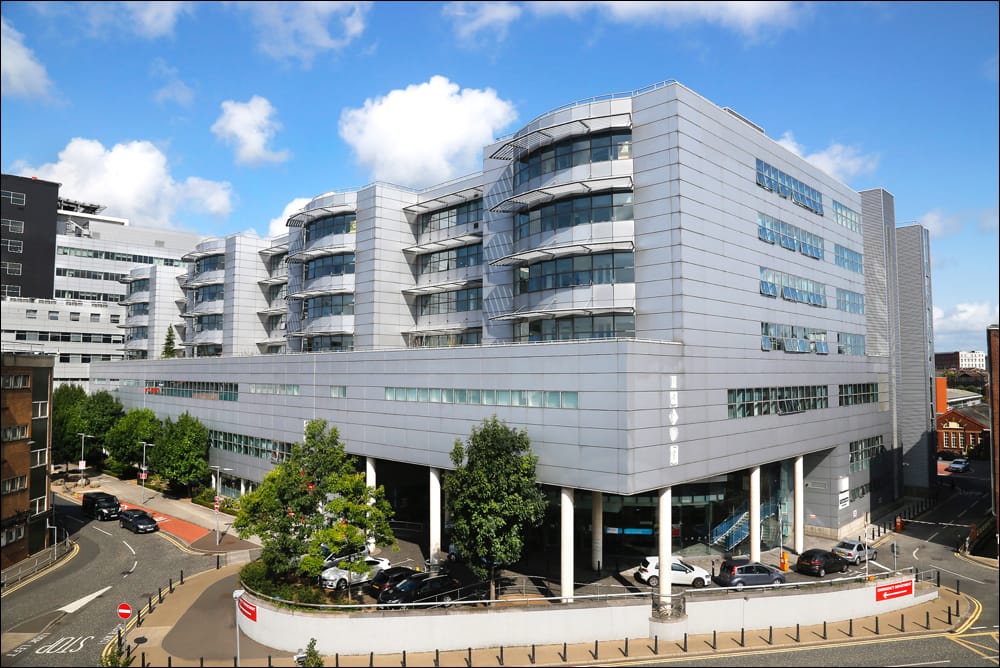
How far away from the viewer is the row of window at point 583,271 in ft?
123

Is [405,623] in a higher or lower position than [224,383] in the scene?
lower

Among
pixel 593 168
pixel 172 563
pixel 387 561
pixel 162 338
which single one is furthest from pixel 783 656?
pixel 162 338

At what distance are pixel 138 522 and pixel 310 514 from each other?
25.6 metres

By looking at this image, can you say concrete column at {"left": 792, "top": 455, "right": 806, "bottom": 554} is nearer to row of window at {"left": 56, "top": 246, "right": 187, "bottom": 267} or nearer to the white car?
the white car

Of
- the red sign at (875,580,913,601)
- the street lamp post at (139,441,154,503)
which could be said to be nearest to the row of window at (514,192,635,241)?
the red sign at (875,580,913,601)

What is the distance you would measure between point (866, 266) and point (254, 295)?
66003mm

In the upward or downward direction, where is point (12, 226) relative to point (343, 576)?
upward

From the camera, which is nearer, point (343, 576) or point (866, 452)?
point (343, 576)

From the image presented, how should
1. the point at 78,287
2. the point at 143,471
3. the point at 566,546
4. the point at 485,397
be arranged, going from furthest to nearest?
the point at 78,287 < the point at 143,471 < the point at 485,397 < the point at 566,546

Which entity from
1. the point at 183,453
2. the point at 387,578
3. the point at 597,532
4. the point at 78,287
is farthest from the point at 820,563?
the point at 78,287

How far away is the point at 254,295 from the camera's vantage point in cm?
7556

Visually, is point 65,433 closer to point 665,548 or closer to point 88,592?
point 88,592

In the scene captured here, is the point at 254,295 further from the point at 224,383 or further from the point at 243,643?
the point at 243,643

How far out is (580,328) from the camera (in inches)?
1540
